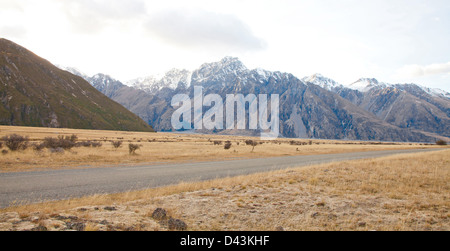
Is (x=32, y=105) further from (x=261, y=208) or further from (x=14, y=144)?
(x=261, y=208)

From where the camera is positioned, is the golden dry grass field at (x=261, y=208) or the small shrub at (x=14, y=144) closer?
the golden dry grass field at (x=261, y=208)

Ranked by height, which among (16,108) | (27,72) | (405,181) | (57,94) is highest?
(27,72)

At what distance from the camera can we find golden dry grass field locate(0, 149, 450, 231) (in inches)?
277

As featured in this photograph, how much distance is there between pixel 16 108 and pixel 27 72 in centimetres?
4560

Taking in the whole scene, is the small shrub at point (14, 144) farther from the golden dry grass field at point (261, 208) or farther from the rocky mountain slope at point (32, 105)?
the rocky mountain slope at point (32, 105)

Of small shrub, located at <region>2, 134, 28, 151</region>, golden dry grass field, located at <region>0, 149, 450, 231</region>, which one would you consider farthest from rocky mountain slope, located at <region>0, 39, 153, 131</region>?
golden dry grass field, located at <region>0, 149, 450, 231</region>

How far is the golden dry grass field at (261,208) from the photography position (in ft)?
23.1

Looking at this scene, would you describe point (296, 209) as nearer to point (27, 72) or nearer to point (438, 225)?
point (438, 225)

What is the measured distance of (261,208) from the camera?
361 inches

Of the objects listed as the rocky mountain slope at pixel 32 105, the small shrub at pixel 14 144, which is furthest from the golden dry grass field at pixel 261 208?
the rocky mountain slope at pixel 32 105

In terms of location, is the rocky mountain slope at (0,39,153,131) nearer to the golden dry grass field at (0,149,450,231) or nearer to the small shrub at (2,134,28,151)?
the small shrub at (2,134,28,151)

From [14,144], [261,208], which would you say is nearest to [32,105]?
[14,144]
